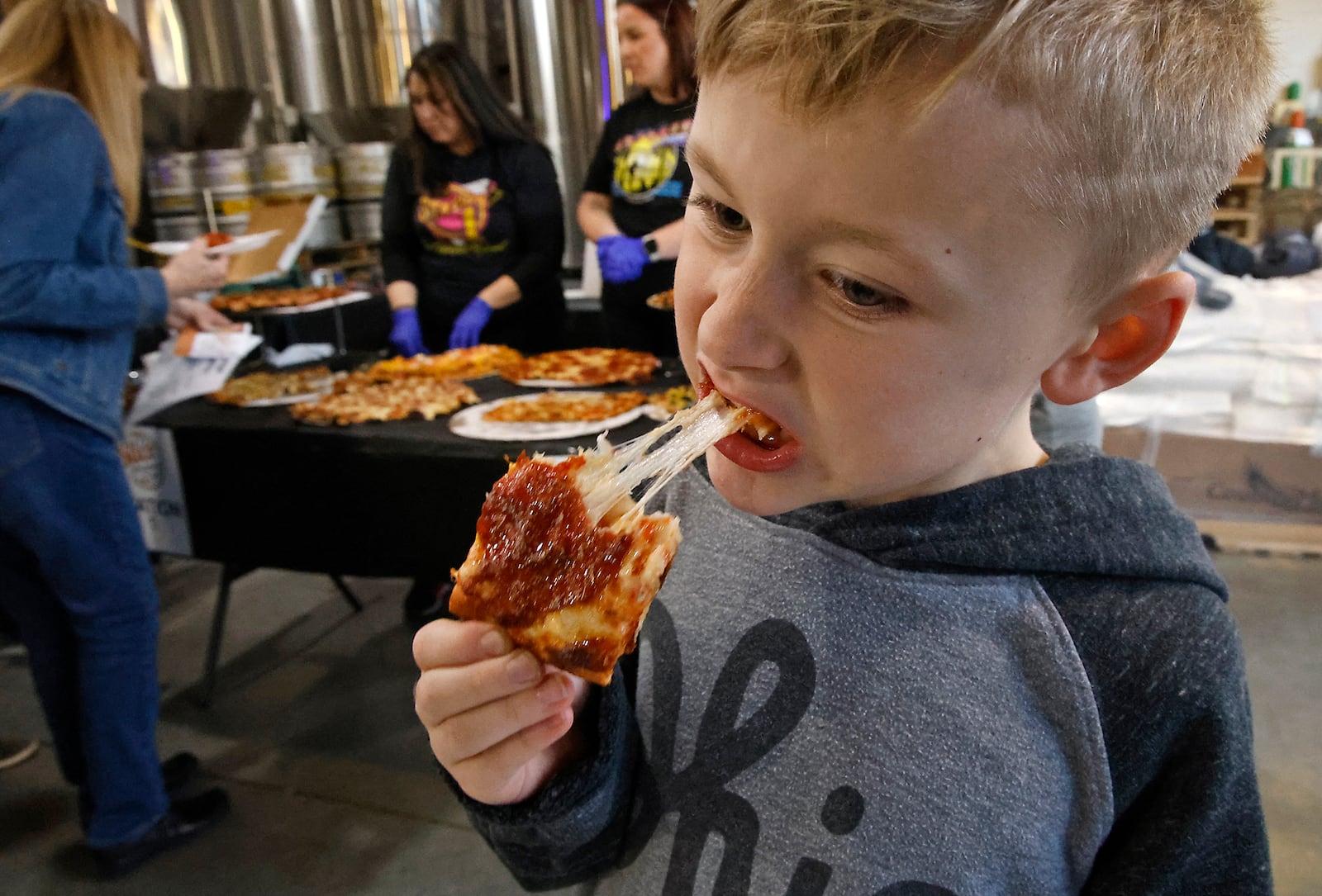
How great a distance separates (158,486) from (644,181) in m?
1.89

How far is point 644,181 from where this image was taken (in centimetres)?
307

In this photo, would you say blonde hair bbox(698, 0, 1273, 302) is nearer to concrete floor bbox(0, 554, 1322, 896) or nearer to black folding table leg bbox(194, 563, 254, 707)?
concrete floor bbox(0, 554, 1322, 896)

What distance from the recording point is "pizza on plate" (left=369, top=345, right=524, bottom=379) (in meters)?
2.96

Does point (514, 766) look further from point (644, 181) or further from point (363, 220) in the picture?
point (363, 220)

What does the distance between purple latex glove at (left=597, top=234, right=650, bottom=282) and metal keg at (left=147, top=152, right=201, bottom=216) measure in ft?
8.29

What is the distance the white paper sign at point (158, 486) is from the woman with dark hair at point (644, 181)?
1532 millimetres

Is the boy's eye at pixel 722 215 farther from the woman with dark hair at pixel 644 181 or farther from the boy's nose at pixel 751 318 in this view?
the woman with dark hair at pixel 644 181

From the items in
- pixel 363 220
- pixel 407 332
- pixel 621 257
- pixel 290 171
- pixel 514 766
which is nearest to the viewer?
pixel 514 766

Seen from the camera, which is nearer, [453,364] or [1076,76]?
[1076,76]

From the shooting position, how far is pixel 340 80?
5441 millimetres

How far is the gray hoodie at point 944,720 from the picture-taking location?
2.38 ft

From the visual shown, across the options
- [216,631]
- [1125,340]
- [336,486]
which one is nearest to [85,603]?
[336,486]

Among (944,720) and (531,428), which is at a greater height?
(944,720)

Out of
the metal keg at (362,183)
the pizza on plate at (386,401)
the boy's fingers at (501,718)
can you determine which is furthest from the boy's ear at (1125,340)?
the metal keg at (362,183)
